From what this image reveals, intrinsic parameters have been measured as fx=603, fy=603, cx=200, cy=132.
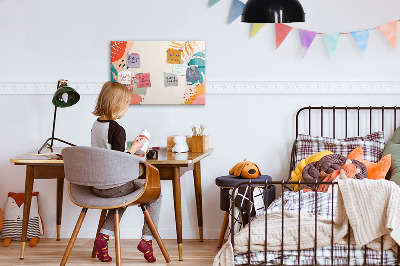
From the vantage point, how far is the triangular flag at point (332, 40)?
13.9ft

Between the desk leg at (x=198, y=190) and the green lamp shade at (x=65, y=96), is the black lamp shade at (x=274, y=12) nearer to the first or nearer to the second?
the desk leg at (x=198, y=190)

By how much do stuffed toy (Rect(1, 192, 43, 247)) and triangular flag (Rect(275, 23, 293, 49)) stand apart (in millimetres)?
2080

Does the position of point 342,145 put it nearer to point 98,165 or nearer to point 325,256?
point 325,256

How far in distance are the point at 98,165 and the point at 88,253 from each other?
0.96 meters

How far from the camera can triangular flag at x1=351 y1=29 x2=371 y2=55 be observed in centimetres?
421

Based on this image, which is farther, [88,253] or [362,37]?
[362,37]

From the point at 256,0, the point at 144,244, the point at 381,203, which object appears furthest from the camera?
the point at 144,244

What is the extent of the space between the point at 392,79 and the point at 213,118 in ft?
4.24

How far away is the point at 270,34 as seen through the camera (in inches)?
169

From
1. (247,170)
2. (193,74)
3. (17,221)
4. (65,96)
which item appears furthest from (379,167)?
(17,221)

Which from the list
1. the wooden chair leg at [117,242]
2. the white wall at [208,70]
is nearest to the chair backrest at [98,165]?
the wooden chair leg at [117,242]

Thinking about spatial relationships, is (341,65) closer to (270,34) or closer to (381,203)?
(270,34)

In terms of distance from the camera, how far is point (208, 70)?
432cm

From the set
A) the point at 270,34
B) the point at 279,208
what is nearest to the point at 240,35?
the point at 270,34
